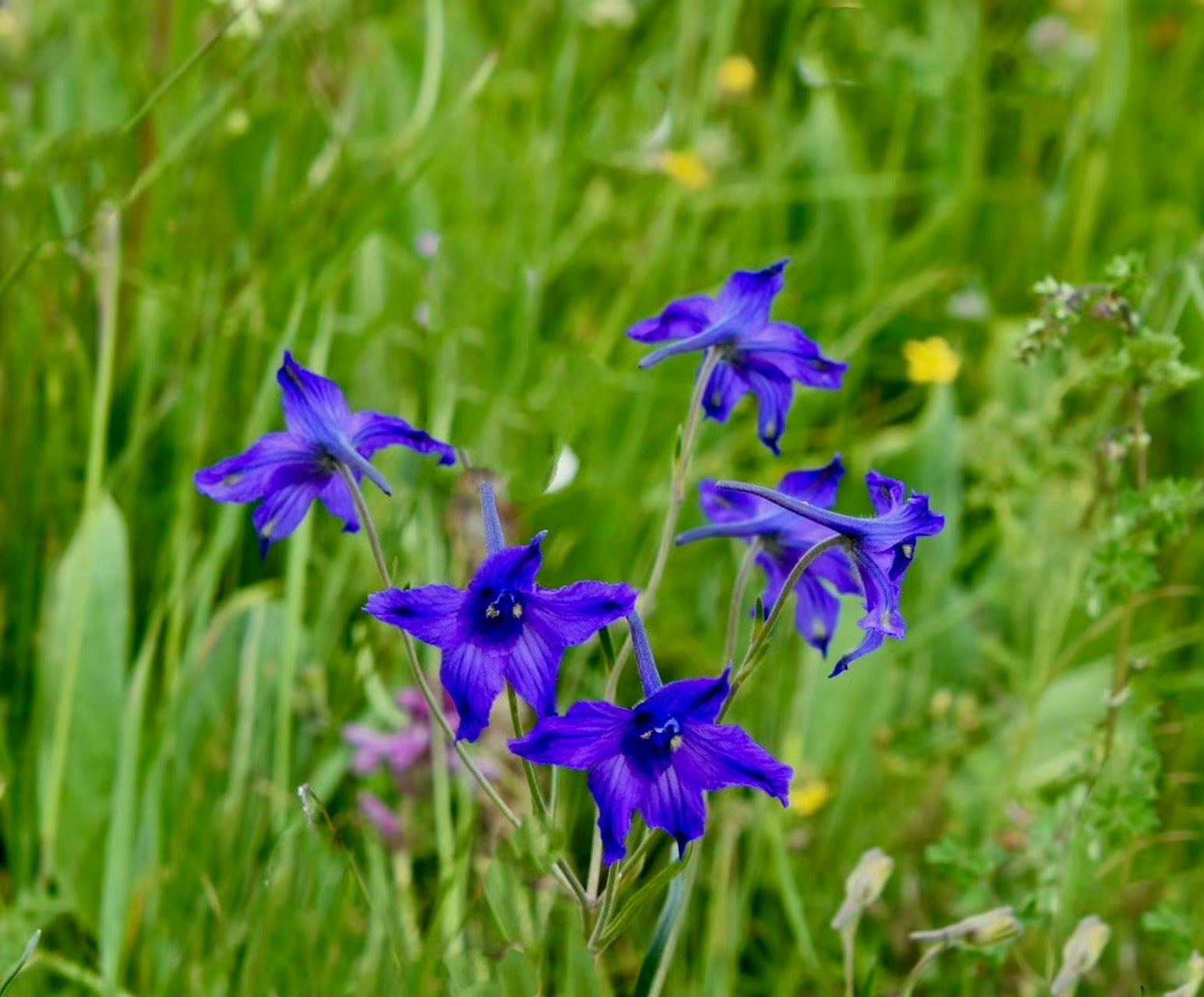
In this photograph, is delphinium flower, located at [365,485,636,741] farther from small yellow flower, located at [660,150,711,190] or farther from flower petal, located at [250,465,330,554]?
small yellow flower, located at [660,150,711,190]

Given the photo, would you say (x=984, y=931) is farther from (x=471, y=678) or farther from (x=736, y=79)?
(x=736, y=79)

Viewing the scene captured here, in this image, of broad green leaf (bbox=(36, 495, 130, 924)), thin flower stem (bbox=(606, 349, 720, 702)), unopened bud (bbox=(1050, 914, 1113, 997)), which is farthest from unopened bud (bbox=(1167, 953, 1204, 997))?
broad green leaf (bbox=(36, 495, 130, 924))

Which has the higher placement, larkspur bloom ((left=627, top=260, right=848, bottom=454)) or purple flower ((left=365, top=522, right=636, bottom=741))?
larkspur bloom ((left=627, top=260, right=848, bottom=454))

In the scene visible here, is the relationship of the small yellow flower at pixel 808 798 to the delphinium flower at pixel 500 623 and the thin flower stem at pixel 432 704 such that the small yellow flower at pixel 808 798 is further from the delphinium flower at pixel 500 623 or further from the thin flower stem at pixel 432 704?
the delphinium flower at pixel 500 623

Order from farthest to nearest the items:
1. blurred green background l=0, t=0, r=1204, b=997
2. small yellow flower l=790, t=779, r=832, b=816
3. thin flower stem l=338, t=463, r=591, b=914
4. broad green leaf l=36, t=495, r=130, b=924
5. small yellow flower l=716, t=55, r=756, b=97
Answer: small yellow flower l=716, t=55, r=756, b=97 < small yellow flower l=790, t=779, r=832, b=816 < broad green leaf l=36, t=495, r=130, b=924 < blurred green background l=0, t=0, r=1204, b=997 < thin flower stem l=338, t=463, r=591, b=914

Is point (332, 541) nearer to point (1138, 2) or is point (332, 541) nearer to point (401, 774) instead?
point (401, 774)

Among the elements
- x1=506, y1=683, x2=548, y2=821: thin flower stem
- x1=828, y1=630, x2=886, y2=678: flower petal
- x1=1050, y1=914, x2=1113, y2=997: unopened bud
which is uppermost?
x1=828, y1=630, x2=886, y2=678: flower petal

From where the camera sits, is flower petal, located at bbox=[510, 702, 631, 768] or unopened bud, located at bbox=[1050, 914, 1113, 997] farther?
unopened bud, located at bbox=[1050, 914, 1113, 997]

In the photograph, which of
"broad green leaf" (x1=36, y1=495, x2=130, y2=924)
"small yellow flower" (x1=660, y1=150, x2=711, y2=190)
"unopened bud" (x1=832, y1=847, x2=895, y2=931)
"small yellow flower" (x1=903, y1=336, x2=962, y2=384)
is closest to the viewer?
"unopened bud" (x1=832, y1=847, x2=895, y2=931)
